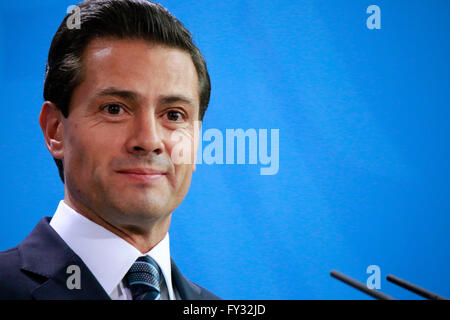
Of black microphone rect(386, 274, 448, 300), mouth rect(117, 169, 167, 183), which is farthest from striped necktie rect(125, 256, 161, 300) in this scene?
black microphone rect(386, 274, 448, 300)

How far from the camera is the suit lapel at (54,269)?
143 cm

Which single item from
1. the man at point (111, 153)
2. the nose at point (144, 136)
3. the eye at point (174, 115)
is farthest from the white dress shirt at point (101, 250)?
the eye at point (174, 115)

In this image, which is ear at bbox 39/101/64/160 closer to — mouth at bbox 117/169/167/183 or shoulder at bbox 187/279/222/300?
mouth at bbox 117/169/167/183

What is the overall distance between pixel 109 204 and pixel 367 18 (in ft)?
3.91

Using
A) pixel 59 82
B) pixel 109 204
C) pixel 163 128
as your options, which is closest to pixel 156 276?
pixel 109 204

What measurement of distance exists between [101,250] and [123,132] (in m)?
0.33

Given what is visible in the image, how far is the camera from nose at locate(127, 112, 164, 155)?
1492mm

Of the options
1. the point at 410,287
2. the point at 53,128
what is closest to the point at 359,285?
the point at 410,287

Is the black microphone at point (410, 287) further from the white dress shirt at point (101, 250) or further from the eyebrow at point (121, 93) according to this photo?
the eyebrow at point (121, 93)

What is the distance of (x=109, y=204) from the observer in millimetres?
1530

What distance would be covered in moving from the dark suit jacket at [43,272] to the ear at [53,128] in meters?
0.22

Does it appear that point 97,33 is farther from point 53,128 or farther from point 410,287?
point 410,287
